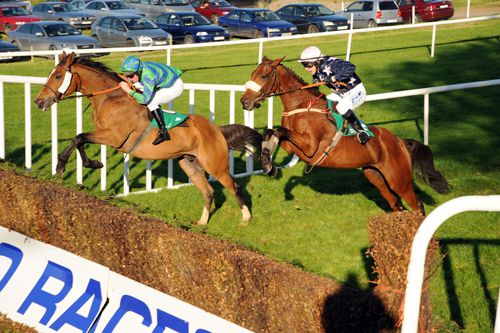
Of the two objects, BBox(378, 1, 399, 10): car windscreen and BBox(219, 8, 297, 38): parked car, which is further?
BBox(378, 1, 399, 10): car windscreen

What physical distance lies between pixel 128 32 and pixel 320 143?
54.5ft

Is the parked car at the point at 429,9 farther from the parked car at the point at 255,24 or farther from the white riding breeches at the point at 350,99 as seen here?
the white riding breeches at the point at 350,99

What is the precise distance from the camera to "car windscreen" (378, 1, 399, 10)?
2786cm

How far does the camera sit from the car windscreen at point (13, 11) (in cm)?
3052

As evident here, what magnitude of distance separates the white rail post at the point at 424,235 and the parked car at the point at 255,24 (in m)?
23.4

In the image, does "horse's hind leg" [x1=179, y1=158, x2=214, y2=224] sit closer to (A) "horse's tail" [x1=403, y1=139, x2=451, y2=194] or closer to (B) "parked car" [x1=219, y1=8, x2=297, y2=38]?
(A) "horse's tail" [x1=403, y1=139, x2=451, y2=194]

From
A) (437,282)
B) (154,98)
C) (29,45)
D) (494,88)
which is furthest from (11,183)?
(29,45)

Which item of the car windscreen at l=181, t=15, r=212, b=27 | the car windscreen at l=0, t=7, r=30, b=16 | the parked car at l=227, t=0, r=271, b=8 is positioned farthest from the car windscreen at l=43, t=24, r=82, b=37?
the parked car at l=227, t=0, r=271, b=8

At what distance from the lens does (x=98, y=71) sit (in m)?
9.14

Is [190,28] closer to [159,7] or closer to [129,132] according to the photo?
[159,7]

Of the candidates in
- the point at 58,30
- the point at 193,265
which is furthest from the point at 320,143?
the point at 58,30

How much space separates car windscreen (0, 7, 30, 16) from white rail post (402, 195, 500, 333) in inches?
1155

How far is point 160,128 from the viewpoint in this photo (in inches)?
345

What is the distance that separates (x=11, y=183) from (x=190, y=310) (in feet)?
9.25
